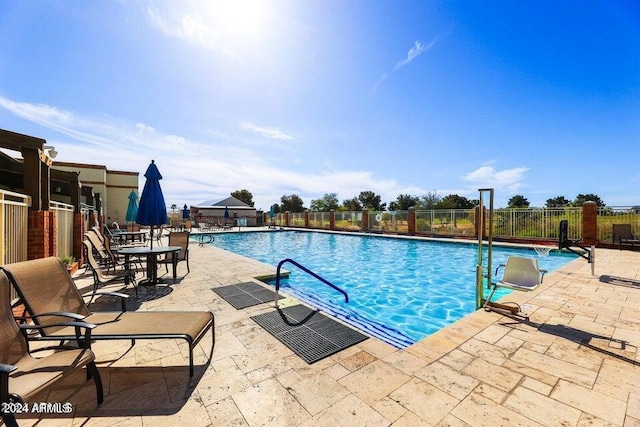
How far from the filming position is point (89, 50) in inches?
247

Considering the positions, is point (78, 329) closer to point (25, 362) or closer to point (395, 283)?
point (25, 362)

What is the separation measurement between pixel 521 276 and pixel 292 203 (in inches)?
2081

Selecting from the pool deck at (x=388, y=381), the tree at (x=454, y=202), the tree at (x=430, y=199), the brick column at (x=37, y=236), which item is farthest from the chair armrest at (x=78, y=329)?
the tree at (x=430, y=199)

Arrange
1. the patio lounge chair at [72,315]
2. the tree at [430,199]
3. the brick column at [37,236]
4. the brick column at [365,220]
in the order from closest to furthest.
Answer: the patio lounge chair at [72,315] → the brick column at [37,236] → the brick column at [365,220] → the tree at [430,199]

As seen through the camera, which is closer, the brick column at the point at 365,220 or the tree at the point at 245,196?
the brick column at the point at 365,220

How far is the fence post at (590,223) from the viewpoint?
1096 centimetres

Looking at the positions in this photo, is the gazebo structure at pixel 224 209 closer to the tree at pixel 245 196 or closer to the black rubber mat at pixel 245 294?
the tree at pixel 245 196

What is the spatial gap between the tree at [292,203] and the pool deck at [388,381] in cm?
5208

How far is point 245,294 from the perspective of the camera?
15.1 ft

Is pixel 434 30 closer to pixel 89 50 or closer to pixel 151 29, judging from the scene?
pixel 151 29

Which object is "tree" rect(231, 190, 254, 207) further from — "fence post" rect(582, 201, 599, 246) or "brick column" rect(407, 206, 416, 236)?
"fence post" rect(582, 201, 599, 246)

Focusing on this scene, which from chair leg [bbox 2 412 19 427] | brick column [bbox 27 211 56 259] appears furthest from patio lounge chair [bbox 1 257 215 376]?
brick column [bbox 27 211 56 259]

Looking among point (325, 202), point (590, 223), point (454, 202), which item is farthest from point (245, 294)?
point (325, 202)

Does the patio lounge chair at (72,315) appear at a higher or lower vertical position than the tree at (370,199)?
lower
